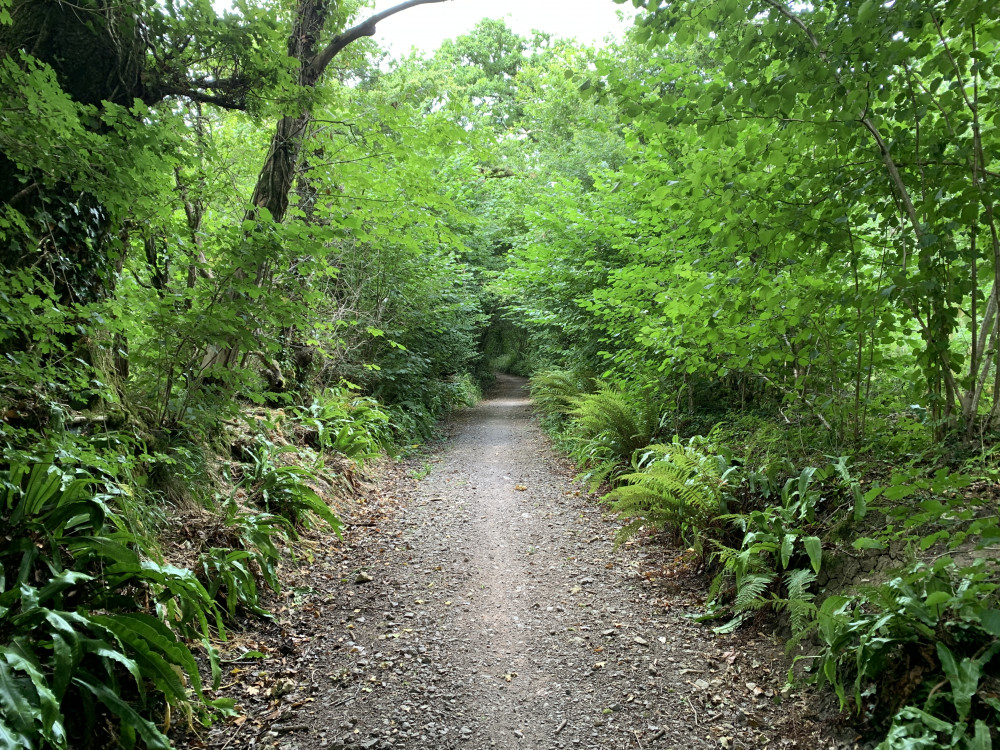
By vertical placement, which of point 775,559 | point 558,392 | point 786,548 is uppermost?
point 558,392

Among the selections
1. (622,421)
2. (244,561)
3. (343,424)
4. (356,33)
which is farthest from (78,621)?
(622,421)

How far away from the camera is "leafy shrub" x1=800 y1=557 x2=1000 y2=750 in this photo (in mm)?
2002

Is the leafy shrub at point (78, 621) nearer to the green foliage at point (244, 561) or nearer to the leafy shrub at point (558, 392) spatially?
the green foliage at point (244, 561)

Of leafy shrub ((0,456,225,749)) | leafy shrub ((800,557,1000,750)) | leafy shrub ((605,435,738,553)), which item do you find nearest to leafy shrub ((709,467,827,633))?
leafy shrub ((605,435,738,553))

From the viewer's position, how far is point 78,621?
2.37 m

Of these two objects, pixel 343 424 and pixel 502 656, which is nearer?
pixel 502 656

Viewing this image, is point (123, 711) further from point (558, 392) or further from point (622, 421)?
point (558, 392)

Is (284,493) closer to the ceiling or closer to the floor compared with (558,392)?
closer to the floor

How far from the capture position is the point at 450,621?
12.6 feet

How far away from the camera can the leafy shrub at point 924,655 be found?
2002 mm

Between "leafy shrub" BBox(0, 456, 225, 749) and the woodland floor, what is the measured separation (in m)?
0.45

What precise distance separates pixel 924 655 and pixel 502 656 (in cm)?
224

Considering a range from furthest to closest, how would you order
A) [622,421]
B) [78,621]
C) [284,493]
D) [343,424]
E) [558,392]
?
[558,392] → [343,424] → [622,421] → [284,493] → [78,621]

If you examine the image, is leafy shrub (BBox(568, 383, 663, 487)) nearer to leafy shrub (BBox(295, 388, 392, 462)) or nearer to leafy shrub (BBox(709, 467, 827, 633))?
leafy shrub (BBox(709, 467, 827, 633))
